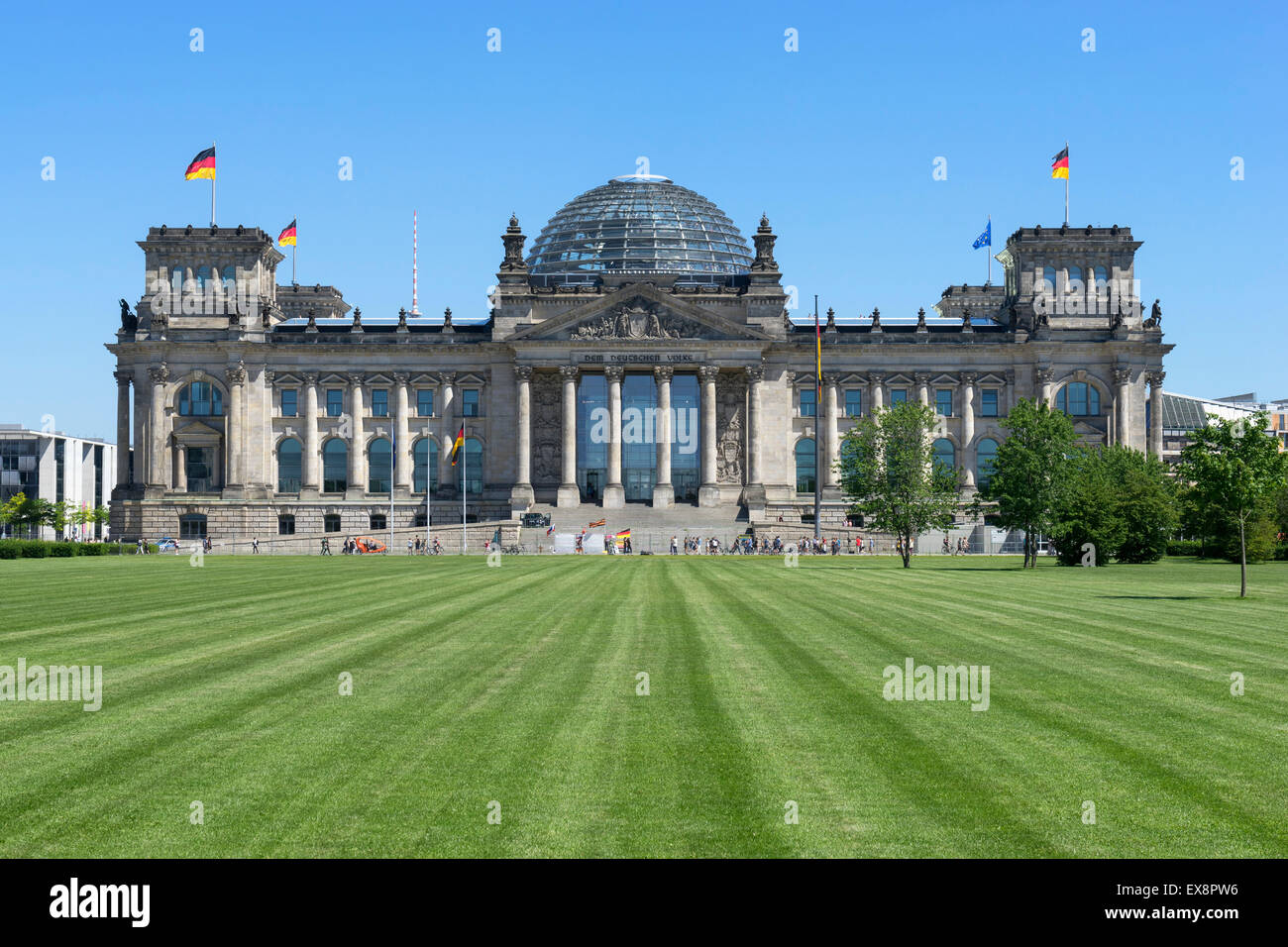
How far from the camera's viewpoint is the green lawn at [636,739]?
10.6 m

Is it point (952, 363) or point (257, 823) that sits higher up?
point (952, 363)

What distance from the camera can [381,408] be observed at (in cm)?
12406

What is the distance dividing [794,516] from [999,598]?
265ft

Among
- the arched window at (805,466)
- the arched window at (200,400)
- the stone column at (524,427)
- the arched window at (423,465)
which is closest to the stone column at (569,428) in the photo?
the stone column at (524,427)

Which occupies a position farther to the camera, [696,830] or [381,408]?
[381,408]

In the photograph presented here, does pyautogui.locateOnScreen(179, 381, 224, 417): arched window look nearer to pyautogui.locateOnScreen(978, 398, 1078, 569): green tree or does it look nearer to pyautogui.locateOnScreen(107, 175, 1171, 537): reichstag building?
pyautogui.locateOnScreen(107, 175, 1171, 537): reichstag building

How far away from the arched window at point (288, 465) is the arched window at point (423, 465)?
11362 mm

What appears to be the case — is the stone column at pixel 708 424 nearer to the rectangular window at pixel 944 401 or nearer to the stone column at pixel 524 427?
the stone column at pixel 524 427
